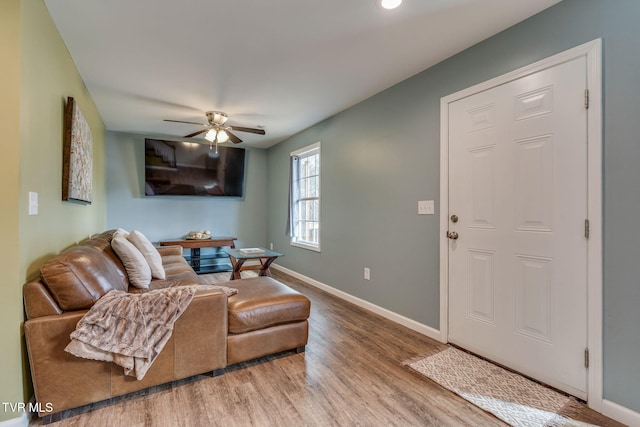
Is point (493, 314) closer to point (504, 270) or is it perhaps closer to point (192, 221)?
point (504, 270)

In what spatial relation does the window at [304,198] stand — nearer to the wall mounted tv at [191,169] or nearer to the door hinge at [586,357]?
the wall mounted tv at [191,169]

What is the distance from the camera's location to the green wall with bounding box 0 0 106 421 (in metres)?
1.41

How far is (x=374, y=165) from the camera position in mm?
3238

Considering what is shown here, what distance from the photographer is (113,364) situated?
1607 millimetres

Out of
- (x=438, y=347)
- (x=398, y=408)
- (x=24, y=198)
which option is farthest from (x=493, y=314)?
(x=24, y=198)

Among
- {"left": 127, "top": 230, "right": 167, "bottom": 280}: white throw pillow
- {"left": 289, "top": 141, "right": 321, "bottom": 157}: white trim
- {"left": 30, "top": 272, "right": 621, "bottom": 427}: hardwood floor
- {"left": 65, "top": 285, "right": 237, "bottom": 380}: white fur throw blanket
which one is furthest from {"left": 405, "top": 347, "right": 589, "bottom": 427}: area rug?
{"left": 289, "top": 141, "right": 321, "bottom": 157}: white trim

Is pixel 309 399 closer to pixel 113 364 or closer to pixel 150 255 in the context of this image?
pixel 113 364

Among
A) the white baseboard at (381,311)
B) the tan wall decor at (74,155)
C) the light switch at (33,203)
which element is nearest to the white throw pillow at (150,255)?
the tan wall decor at (74,155)

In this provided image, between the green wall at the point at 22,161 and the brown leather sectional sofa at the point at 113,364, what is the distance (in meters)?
0.07

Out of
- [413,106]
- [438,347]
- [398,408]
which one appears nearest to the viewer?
[398,408]

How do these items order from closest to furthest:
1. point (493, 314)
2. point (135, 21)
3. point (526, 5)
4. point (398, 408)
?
1. point (398, 408)
2. point (526, 5)
3. point (135, 21)
4. point (493, 314)

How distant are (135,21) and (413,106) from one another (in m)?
2.30

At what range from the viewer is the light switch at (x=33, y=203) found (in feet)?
5.16

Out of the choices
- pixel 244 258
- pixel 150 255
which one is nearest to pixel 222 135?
pixel 244 258
